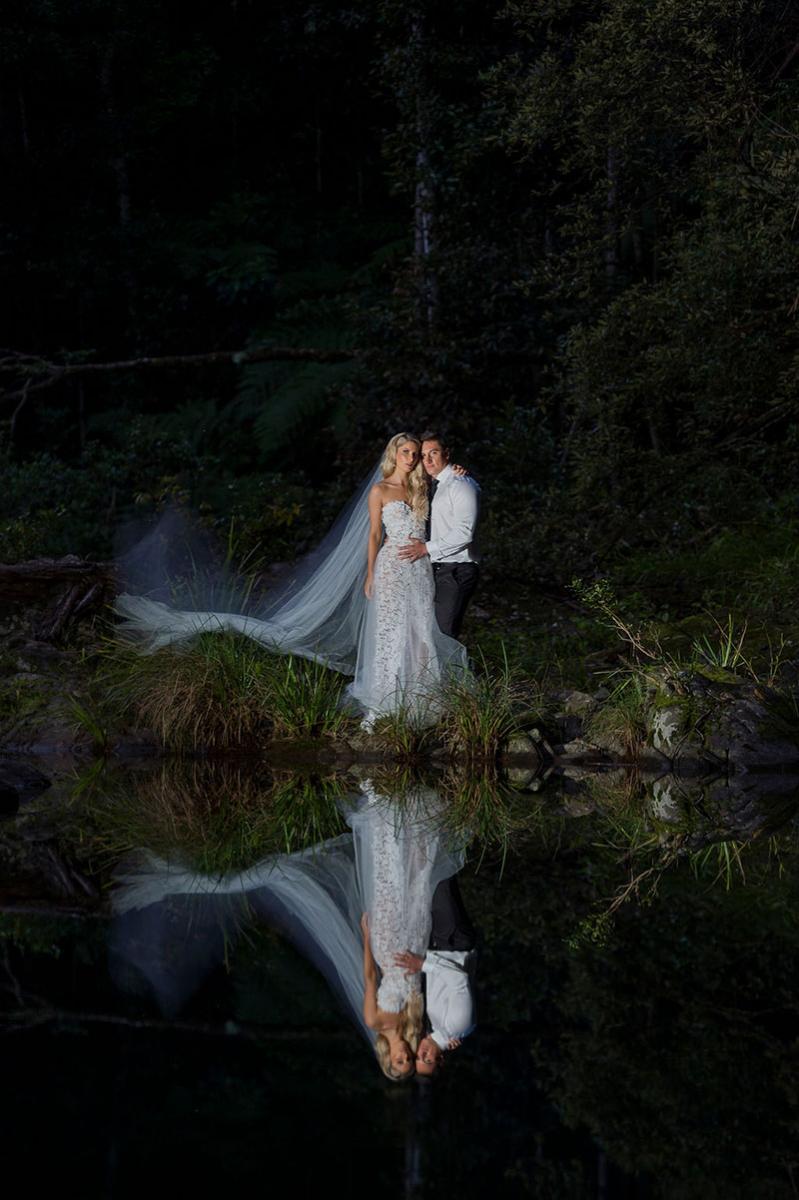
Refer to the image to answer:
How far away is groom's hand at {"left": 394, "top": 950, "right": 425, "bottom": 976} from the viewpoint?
4507 mm

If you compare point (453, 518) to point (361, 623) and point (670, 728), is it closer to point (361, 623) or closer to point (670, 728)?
point (361, 623)

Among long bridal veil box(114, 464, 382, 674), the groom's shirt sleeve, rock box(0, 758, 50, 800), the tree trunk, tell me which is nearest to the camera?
rock box(0, 758, 50, 800)

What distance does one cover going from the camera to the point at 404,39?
19.0 meters

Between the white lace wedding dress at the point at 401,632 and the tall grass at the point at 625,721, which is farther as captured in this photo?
the white lace wedding dress at the point at 401,632

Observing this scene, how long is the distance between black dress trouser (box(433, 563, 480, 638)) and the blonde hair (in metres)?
6.66

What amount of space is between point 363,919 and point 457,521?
5.58 m

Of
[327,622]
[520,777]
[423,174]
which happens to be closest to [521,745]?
[520,777]

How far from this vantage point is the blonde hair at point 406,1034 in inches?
141

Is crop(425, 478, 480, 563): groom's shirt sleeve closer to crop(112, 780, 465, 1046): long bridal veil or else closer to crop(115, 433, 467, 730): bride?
crop(115, 433, 467, 730): bride

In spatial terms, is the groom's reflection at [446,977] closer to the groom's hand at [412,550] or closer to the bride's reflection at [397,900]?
the bride's reflection at [397,900]

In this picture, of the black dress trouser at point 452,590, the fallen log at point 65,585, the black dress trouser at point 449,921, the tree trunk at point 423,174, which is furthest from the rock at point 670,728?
the tree trunk at point 423,174

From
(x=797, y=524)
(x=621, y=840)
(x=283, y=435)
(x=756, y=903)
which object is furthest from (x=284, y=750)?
(x=283, y=435)

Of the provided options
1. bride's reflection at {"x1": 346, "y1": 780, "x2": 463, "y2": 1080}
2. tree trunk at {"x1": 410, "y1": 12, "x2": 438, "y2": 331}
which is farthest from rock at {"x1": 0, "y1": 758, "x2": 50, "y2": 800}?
tree trunk at {"x1": 410, "y1": 12, "x2": 438, "y2": 331}

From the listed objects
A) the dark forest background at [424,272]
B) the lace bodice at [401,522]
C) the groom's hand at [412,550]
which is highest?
the dark forest background at [424,272]
